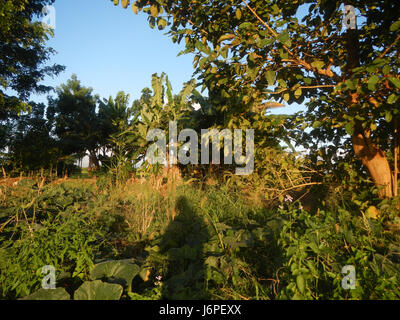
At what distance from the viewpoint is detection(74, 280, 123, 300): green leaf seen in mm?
1067

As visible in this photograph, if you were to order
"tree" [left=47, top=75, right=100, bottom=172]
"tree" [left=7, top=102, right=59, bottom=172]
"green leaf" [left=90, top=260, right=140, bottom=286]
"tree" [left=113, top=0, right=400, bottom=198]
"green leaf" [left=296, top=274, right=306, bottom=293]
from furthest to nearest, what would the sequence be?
"tree" [left=47, top=75, right=100, bottom=172] → "tree" [left=7, top=102, right=59, bottom=172] → "tree" [left=113, top=0, right=400, bottom=198] → "green leaf" [left=90, top=260, right=140, bottom=286] → "green leaf" [left=296, top=274, right=306, bottom=293]

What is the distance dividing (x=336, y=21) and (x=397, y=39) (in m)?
0.87

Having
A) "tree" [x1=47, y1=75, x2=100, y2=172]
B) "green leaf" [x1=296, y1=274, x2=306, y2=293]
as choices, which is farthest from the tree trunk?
"tree" [x1=47, y1=75, x2=100, y2=172]

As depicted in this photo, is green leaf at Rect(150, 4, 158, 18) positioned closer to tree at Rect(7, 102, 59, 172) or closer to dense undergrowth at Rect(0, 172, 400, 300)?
dense undergrowth at Rect(0, 172, 400, 300)

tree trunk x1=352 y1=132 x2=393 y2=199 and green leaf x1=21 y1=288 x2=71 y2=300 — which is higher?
tree trunk x1=352 y1=132 x2=393 y2=199

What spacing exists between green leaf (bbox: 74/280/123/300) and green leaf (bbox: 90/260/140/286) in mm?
109

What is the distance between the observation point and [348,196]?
255cm

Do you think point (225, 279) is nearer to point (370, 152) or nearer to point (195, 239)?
point (195, 239)

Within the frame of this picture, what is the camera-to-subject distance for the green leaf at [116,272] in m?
1.23

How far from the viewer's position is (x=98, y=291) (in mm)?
1092

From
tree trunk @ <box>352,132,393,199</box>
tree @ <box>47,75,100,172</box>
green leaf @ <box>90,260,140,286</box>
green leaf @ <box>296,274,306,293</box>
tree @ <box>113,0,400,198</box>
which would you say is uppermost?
tree @ <box>47,75,100,172</box>

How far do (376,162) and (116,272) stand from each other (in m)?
2.33

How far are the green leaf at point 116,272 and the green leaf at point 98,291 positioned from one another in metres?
0.11

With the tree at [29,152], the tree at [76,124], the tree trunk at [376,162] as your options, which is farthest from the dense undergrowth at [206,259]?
the tree at [76,124]
